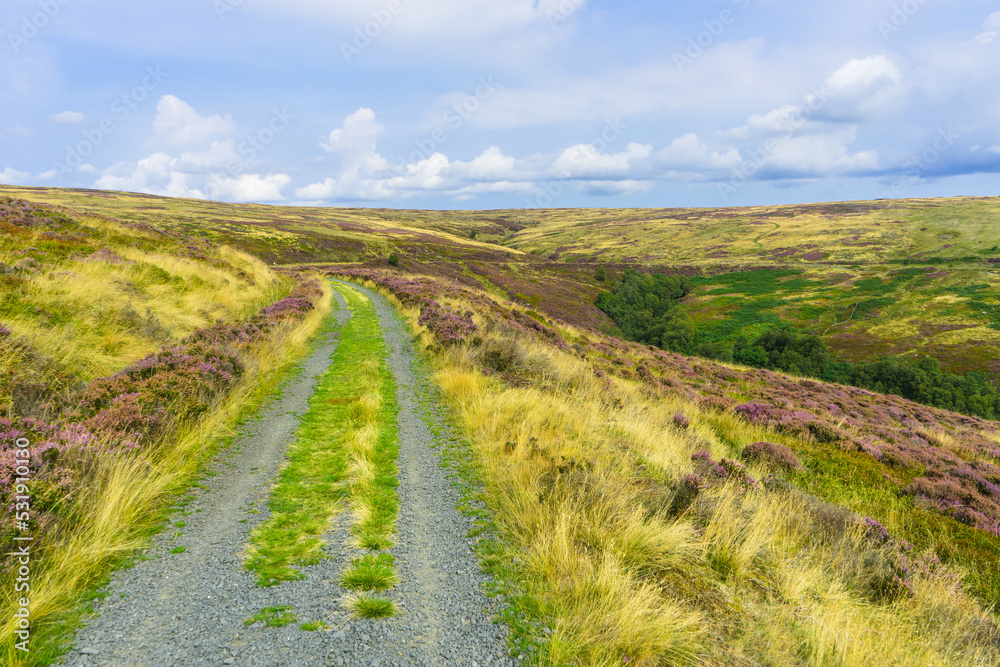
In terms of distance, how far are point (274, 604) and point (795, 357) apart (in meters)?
65.0

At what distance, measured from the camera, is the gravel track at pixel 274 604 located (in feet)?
11.7

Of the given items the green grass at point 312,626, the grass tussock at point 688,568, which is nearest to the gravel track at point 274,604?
the green grass at point 312,626

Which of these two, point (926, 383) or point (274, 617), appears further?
point (926, 383)

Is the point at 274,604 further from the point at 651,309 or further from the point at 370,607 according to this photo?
the point at 651,309

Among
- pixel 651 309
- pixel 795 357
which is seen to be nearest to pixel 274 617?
pixel 795 357

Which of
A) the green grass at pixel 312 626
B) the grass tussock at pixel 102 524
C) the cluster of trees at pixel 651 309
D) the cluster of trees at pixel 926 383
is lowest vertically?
the cluster of trees at pixel 926 383

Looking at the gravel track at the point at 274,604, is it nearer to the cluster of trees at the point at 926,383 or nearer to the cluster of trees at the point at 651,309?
the cluster of trees at the point at 926,383

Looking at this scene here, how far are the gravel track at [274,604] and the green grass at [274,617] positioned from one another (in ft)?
0.15

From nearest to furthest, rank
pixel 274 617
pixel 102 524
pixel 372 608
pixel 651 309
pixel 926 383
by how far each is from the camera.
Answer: pixel 274 617
pixel 372 608
pixel 102 524
pixel 926 383
pixel 651 309

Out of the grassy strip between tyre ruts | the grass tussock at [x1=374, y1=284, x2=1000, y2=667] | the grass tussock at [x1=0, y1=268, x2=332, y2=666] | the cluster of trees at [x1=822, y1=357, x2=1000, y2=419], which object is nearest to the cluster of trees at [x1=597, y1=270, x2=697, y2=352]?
the cluster of trees at [x1=822, y1=357, x2=1000, y2=419]

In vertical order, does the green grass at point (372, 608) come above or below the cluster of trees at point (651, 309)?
above

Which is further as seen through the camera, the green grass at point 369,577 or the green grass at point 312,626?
the green grass at point 369,577

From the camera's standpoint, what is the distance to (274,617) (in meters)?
3.99

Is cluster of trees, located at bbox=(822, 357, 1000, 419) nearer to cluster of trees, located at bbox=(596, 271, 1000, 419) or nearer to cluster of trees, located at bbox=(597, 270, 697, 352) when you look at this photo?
cluster of trees, located at bbox=(596, 271, 1000, 419)
